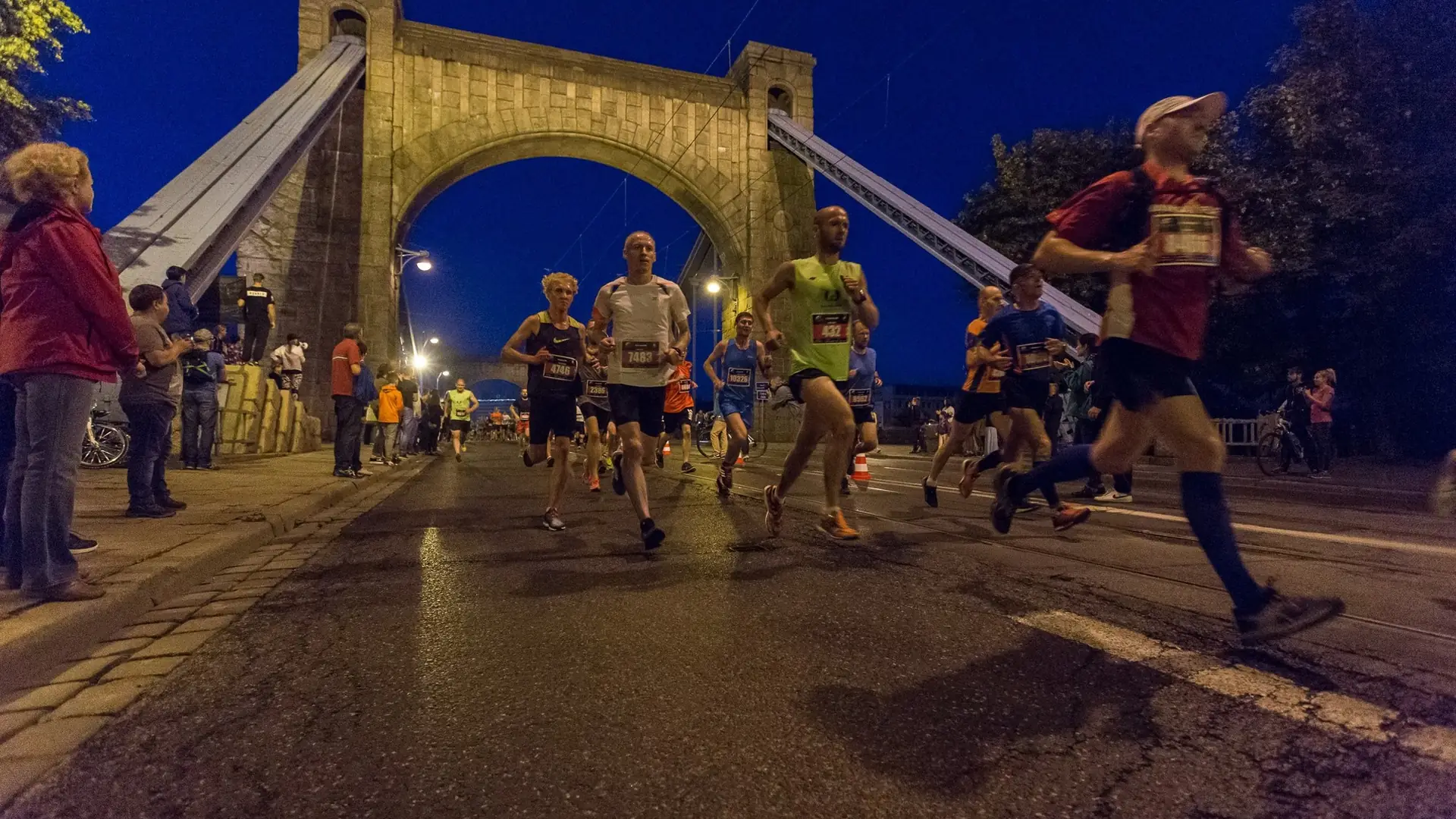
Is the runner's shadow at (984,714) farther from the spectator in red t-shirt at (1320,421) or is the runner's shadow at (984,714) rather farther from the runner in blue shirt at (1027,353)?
the spectator in red t-shirt at (1320,421)

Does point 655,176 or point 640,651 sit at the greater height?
point 655,176

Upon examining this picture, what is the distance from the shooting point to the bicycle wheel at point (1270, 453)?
11344mm

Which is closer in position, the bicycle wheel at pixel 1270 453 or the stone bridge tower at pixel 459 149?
the bicycle wheel at pixel 1270 453

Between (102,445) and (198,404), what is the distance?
1.65 m

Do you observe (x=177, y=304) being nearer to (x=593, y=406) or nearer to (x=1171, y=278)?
(x=593, y=406)

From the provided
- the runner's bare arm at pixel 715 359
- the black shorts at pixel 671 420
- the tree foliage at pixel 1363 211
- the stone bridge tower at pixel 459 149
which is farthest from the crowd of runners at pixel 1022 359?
the stone bridge tower at pixel 459 149

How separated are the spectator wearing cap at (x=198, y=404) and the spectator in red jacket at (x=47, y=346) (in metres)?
5.47

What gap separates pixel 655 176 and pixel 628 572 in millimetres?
24905

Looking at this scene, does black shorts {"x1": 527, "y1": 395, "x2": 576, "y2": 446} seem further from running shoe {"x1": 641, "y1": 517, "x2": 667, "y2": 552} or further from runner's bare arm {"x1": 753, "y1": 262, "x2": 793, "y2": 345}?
runner's bare arm {"x1": 753, "y1": 262, "x2": 793, "y2": 345}

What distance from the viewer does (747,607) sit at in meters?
3.16

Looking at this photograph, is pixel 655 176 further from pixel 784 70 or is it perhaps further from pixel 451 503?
pixel 451 503

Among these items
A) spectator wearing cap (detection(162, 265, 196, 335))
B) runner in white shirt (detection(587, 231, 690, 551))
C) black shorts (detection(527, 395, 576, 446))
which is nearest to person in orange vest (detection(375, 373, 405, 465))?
spectator wearing cap (detection(162, 265, 196, 335))

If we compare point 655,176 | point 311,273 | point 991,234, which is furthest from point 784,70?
point 311,273

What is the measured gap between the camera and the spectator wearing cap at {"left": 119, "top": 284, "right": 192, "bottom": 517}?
5074 millimetres
